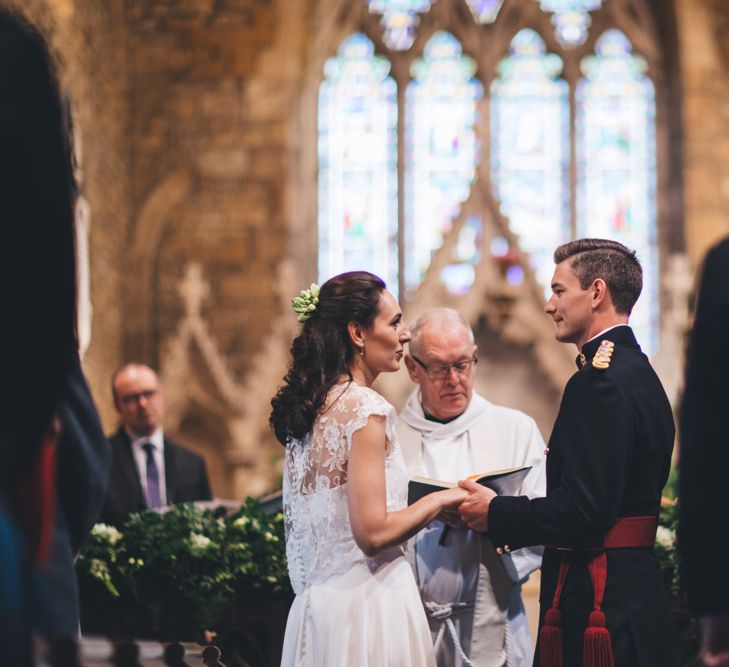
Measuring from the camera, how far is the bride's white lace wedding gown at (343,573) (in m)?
3.02

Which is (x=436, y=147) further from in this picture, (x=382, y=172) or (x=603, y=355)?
(x=603, y=355)

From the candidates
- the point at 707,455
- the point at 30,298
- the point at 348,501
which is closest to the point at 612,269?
the point at 348,501

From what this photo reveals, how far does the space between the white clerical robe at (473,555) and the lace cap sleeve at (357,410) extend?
33.0 inches

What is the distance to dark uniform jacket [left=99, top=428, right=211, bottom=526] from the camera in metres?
5.80

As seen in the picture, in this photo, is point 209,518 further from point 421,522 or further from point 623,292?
point 623,292

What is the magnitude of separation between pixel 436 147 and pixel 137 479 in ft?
21.5

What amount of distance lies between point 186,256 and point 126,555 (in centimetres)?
691

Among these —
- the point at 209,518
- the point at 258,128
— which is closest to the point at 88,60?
the point at 258,128

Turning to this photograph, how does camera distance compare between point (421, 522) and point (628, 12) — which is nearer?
point (421, 522)

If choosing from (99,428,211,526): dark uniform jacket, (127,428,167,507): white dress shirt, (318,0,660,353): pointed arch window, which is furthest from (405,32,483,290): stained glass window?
(127,428,167,507): white dress shirt

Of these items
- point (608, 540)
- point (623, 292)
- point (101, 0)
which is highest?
point (101, 0)

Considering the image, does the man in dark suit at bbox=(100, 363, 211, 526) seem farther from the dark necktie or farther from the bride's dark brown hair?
the bride's dark brown hair

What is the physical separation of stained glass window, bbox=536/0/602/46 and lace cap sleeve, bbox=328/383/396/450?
9.54m

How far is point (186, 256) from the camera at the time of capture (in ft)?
36.3
